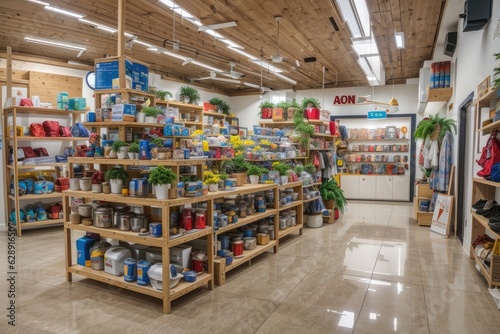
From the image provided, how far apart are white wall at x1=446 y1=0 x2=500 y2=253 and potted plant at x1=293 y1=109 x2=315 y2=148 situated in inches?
105

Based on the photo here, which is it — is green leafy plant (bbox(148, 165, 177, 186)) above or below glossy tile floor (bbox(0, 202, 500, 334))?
above

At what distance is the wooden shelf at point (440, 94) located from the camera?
7.18 m

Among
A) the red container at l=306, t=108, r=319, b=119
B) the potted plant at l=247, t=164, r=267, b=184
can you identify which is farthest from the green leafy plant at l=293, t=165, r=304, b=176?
the potted plant at l=247, t=164, r=267, b=184

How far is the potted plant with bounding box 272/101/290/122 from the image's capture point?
292 inches

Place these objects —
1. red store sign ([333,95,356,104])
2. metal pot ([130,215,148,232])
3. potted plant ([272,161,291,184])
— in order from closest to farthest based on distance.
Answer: metal pot ([130,215,148,232]), potted plant ([272,161,291,184]), red store sign ([333,95,356,104])

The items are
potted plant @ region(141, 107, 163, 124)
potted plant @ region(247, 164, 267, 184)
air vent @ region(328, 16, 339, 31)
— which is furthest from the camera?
air vent @ region(328, 16, 339, 31)

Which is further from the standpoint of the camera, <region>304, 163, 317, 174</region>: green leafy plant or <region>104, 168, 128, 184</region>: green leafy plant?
<region>304, 163, 317, 174</region>: green leafy plant

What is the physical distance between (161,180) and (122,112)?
3.41 feet

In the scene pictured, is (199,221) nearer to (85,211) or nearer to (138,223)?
(138,223)

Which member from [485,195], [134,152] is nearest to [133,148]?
[134,152]

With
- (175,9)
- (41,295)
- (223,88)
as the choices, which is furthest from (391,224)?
(223,88)

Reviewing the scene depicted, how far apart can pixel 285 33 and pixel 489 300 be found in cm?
524

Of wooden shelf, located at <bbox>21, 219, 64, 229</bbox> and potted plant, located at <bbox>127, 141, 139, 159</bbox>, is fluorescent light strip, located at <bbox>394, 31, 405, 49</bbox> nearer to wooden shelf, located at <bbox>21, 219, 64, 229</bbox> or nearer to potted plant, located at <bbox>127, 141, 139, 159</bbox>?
potted plant, located at <bbox>127, 141, 139, 159</bbox>

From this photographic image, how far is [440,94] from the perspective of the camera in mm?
7328
